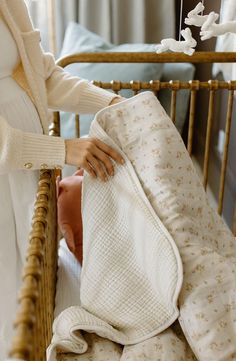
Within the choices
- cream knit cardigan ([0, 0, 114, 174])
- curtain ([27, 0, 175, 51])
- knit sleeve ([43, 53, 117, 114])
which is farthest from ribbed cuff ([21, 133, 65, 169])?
curtain ([27, 0, 175, 51])

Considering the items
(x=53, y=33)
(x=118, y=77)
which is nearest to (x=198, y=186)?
(x=118, y=77)

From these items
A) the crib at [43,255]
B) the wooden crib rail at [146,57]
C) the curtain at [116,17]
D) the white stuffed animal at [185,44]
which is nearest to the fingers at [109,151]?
the crib at [43,255]

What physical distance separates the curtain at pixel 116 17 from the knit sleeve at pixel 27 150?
1.48 meters

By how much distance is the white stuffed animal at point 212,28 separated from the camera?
1.01 meters

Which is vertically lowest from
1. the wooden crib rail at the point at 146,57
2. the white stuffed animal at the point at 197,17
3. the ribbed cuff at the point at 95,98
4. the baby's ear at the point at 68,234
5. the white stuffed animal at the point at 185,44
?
the baby's ear at the point at 68,234

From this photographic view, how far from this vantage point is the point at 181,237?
988mm

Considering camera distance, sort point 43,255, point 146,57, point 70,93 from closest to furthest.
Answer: point 43,255 → point 70,93 → point 146,57

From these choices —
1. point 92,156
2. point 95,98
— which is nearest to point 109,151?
point 92,156

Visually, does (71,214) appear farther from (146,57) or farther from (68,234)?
(146,57)

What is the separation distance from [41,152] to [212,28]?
0.45 m

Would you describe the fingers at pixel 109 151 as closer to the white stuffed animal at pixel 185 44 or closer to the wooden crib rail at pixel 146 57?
the white stuffed animal at pixel 185 44

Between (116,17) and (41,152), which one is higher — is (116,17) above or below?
above

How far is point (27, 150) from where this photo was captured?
3.24ft

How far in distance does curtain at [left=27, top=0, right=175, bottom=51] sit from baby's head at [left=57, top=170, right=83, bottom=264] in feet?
4.09
